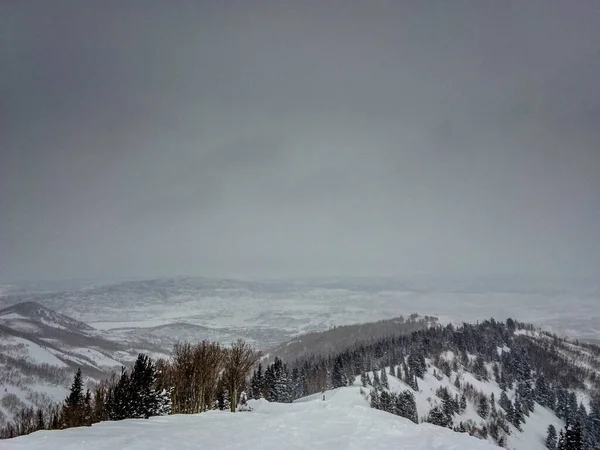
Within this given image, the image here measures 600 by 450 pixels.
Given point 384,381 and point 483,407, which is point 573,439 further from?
point 483,407

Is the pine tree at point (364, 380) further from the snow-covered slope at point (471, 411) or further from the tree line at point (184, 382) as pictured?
the tree line at point (184, 382)

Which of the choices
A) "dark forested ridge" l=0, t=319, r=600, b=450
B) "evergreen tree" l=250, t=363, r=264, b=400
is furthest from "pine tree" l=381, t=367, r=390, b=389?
"evergreen tree" l=250, t=363, r=264, b=400

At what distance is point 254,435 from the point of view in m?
20.7

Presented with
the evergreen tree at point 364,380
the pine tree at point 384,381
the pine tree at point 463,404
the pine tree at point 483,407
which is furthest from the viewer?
the pine tree at point 483,407

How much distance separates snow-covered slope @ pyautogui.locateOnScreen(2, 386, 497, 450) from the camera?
1661cm

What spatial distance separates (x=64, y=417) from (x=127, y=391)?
20.9 metres

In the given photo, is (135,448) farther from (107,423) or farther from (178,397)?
(178,397)

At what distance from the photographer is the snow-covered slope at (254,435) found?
16609 millimetres

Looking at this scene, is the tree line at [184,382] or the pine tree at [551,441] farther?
the pine tree at [551,441]

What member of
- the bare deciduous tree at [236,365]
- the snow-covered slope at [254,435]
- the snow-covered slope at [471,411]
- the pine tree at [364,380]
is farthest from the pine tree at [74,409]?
the snow-covered slope at [471,411]

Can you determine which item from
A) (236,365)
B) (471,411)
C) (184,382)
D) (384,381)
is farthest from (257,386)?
(471,411)

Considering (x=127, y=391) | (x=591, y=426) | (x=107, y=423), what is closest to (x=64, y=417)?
(x=127, y=391)

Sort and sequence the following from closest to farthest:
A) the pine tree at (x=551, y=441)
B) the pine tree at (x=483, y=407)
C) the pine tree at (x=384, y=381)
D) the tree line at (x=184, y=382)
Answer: the tree line at (x=184, y=382) → the pine tree at (x=551, y=441) → the pine tree at (x=384, y=381) → the pine tree at (x=483, y=407)

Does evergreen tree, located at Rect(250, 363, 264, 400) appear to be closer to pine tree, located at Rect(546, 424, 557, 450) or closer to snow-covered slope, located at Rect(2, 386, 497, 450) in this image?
snow-covered slope, located at Rect(2, 386, 497, 450)
